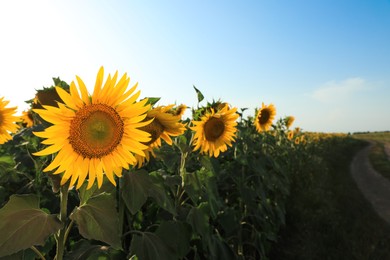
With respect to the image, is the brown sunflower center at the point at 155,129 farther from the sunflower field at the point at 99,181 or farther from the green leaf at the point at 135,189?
the green leaf at the point at 135,189

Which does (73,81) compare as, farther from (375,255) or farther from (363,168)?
(363,168)

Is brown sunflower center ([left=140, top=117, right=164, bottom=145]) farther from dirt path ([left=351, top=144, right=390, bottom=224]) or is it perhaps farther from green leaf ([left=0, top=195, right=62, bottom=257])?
dirt path ([left=351, top=144, right=390, bottom=224])

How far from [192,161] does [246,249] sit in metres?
2.22

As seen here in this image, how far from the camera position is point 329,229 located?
813 centimetres

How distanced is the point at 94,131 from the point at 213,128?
2.11m

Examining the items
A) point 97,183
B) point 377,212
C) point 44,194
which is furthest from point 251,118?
point 377,212

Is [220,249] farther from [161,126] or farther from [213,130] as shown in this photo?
[161,126]

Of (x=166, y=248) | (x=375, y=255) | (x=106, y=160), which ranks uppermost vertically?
(x=106, y=160)

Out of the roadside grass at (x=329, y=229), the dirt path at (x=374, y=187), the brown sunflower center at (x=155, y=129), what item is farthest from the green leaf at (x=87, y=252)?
the dirt path at (x=374, y=187)

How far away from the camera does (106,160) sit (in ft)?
6.31

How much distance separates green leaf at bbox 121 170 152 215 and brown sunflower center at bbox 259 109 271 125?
15.7 ft

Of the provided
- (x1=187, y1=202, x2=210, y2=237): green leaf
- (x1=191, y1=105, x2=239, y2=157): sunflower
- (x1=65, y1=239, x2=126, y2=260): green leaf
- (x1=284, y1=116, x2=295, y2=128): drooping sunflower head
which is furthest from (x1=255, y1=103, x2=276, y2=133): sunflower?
(x1=65, y1=239, x2=126, y2=260): green leaf

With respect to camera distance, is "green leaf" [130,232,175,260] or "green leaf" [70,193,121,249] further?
"green leaf" [130,232,175,260]

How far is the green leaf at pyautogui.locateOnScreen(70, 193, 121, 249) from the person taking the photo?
1.74 m
